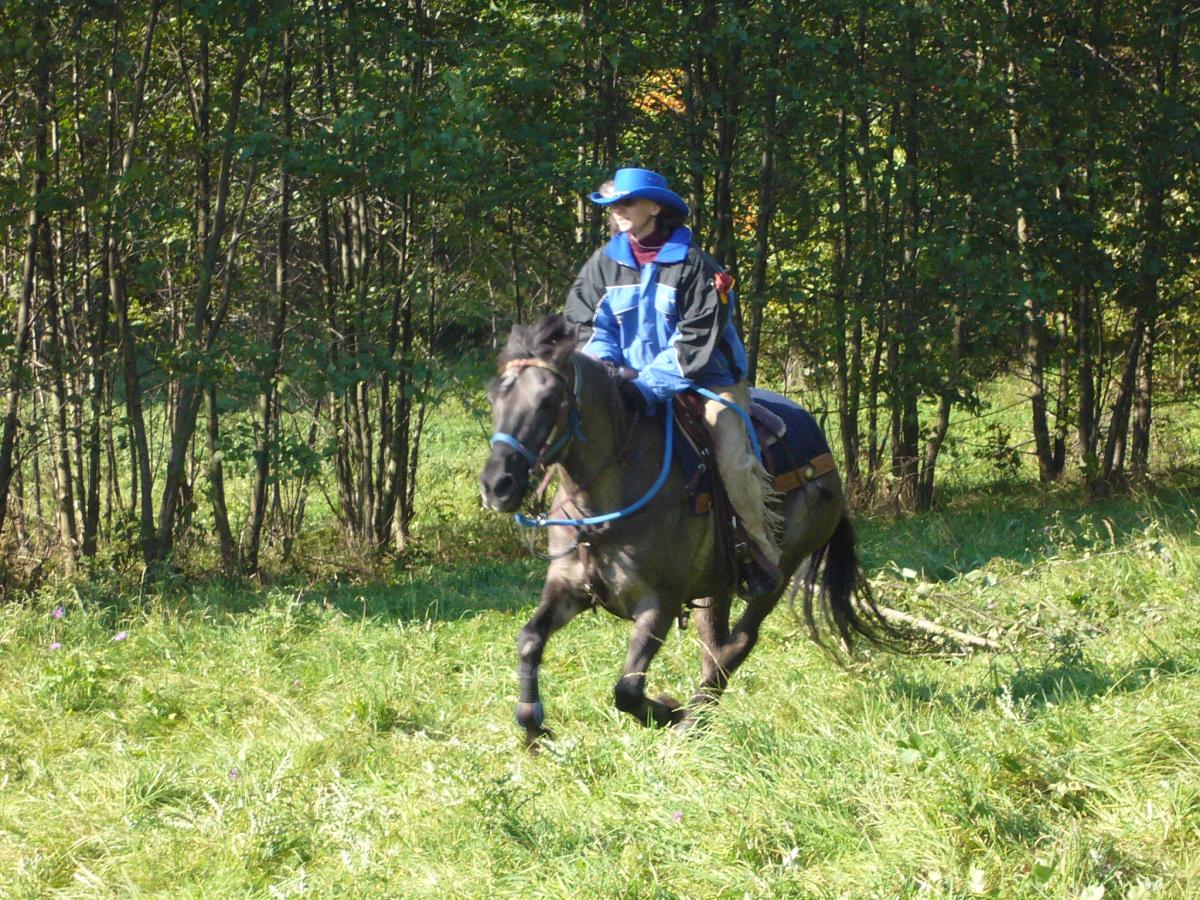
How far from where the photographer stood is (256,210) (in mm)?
12180

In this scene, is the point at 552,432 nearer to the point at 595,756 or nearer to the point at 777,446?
the point at 595,756

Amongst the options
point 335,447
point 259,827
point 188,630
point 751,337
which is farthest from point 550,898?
point 751,337

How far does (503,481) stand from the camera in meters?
4.74

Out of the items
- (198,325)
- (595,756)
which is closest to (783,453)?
(595,756)

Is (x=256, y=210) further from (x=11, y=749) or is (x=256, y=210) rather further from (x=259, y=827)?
(x=259, y=827)

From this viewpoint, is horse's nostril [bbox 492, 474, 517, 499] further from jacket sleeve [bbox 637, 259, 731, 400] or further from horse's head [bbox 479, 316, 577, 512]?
jacket sleeve [bbox 637, 259, 731, 400]

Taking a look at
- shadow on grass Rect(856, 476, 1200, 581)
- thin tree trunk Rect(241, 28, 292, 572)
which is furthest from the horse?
thin tree trunk Rect(241, 28, 292, 572)

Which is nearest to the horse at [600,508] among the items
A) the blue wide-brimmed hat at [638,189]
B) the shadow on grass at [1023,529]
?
the blue wide-brimmed hat at [638,189]

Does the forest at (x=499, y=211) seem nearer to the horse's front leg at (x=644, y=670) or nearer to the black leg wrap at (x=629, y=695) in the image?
the horse's front leg at (x=644, y=670)

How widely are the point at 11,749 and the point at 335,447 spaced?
4744mm

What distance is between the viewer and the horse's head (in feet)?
15.6

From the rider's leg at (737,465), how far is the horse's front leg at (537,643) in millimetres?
938

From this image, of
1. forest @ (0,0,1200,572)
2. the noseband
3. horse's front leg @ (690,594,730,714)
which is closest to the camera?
the noseband

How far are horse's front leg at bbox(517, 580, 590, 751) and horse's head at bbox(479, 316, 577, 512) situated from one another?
72cm
